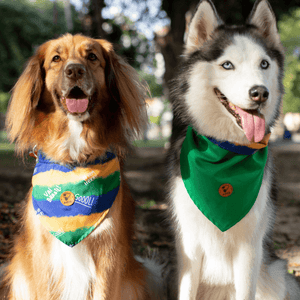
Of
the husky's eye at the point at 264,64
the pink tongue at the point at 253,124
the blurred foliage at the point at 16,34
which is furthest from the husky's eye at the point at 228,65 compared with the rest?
the blurred foliage at the point at 16,34

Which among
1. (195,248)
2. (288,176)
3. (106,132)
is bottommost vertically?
(288,176)

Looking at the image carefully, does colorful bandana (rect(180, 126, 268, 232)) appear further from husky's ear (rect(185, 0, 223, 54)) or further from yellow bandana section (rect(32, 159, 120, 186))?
husky's ear (rect(185, 0, 223, 54))

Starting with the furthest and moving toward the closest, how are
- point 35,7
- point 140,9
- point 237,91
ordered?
point 35,7, point 140,9, point 237,91

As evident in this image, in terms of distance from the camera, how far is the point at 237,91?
86.8 inches

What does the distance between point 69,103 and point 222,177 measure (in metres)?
1.32

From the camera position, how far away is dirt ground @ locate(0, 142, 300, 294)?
3.69 meters

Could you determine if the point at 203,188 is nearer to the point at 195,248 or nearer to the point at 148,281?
the point at 195,248

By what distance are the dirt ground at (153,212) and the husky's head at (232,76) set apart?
704 mm

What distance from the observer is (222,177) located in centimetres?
255

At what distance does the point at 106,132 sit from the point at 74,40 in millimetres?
788

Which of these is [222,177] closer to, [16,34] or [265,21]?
[265,21]

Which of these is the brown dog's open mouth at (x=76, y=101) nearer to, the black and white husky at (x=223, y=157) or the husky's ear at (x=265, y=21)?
the black and white husky at (x=223, y=157)

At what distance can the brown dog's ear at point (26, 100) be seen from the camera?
253cm

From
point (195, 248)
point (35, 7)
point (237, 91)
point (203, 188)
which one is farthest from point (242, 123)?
point (35, 7)
